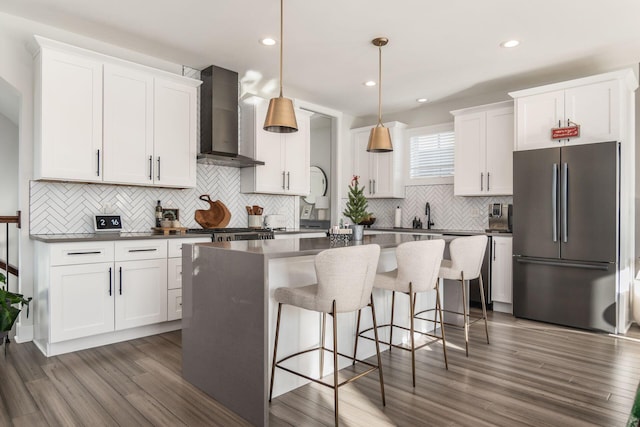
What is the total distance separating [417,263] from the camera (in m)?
2.64

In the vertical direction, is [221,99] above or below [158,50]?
below

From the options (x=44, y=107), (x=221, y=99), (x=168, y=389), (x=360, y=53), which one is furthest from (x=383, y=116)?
(x=168, y=389)

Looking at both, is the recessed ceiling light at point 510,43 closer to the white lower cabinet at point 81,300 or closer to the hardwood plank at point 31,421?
the white lower cabinet at point 81,300

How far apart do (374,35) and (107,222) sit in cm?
301

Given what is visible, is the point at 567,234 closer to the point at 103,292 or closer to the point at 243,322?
the point at 243,322

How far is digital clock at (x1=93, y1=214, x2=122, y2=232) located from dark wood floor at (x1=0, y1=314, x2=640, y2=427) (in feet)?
3.52

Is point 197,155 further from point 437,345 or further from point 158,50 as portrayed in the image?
point 437,345

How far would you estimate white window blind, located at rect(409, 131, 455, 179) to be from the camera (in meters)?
5.72

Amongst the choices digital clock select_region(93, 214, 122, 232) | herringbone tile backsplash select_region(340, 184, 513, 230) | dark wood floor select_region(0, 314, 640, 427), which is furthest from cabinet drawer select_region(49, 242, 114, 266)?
herringbone tile backsplash select_region(340, 184, 513, 230)

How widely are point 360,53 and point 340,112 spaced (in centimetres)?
230

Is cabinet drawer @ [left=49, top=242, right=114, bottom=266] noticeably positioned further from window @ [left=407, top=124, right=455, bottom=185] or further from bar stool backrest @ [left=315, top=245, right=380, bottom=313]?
window @ [left=407, top=124, right=455, bottom=185]

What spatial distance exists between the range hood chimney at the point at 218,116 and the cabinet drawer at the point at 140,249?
3.80ft

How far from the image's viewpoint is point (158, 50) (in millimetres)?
4051

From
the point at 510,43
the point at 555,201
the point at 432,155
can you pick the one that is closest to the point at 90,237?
the point at 510,43
